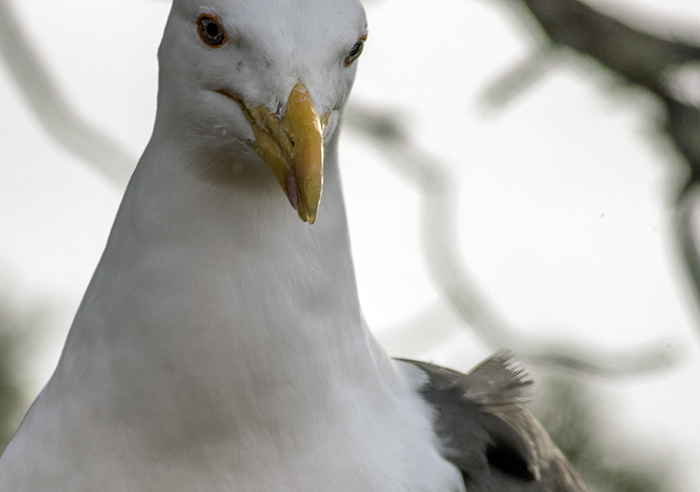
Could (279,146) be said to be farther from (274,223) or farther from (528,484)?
(528,484)

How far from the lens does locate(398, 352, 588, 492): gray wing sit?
182 centimetres

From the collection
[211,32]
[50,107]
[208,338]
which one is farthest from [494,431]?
[50,107]

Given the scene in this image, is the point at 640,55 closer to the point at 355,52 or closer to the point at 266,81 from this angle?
the point at 355,52

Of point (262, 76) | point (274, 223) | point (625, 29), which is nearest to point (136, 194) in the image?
point (274, 223)

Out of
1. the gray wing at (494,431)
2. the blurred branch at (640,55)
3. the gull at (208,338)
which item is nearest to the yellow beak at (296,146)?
the gull at (208,338)

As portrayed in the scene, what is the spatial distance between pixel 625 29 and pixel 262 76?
986 mm

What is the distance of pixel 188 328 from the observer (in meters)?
1.54

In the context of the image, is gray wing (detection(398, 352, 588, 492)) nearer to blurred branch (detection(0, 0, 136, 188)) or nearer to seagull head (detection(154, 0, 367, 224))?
seagull head (detection(154, 0, 367, 224))

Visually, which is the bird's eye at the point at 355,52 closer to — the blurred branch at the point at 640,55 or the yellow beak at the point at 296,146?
the yellow beak at the point at 296,146

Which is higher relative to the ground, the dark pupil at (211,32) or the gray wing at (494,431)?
the dark pupil at (211,32)

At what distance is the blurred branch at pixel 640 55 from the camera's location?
1988 mm

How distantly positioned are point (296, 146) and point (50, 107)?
2.56m

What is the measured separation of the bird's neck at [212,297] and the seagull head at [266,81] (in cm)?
9

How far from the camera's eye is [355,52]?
1517 mm
